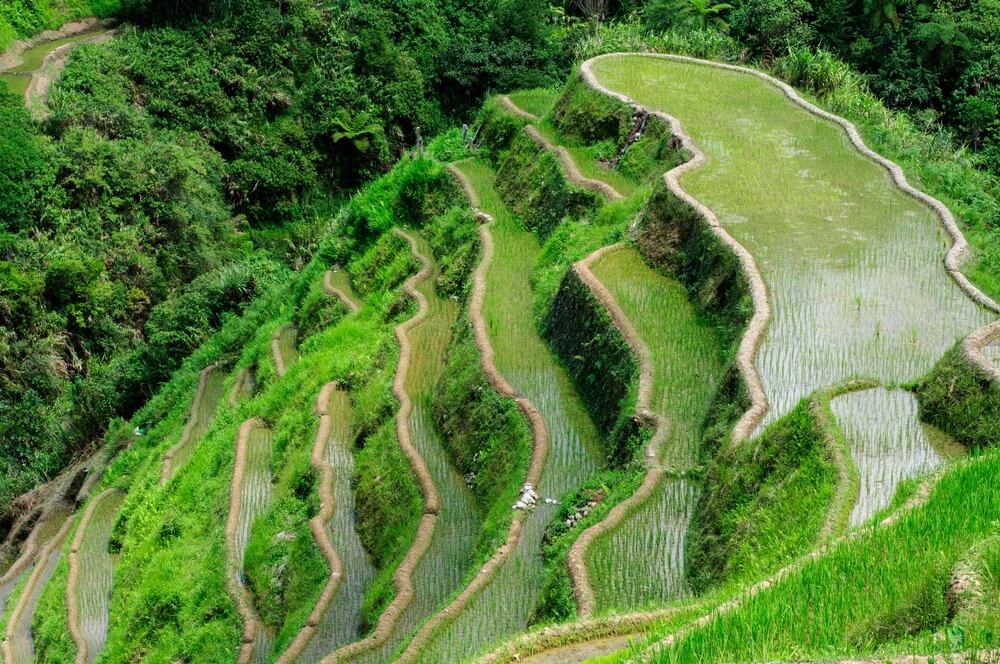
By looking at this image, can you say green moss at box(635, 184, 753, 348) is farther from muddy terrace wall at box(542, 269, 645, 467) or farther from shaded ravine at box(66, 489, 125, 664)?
shaded ravine at box(66, 489, 125, 664)

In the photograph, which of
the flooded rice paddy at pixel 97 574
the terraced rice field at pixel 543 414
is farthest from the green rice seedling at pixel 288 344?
the terraced rice field at pixel 543 414

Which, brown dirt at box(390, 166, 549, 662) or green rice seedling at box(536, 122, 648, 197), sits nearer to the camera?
brown dirt at box(390, 166, 549, 662)

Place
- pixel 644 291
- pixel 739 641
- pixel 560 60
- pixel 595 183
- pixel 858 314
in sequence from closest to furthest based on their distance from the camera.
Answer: pixel 739 641, pixel 858 314, pixel 644 291, pixel 595 183, pixel 560 60

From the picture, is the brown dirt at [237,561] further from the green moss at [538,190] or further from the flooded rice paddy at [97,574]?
the green moss at [538,190]

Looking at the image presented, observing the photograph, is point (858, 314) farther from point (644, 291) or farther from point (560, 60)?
point (560, 60)

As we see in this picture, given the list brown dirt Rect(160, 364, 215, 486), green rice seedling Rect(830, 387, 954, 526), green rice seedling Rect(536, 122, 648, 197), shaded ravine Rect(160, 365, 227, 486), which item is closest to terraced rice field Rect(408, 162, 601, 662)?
green rice seedling Rect(536, 122, 648, 197)

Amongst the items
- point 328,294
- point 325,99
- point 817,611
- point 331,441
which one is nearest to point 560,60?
point 325,99
